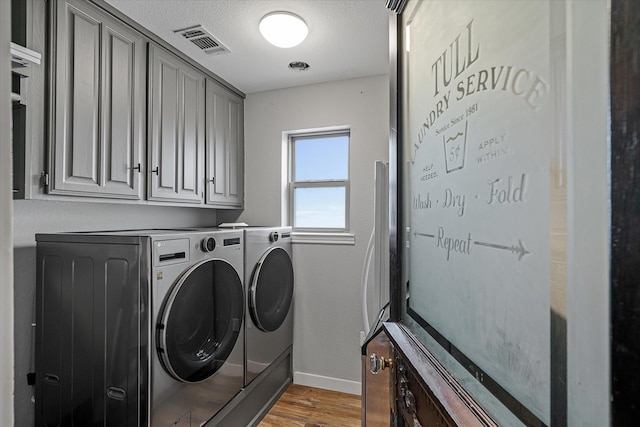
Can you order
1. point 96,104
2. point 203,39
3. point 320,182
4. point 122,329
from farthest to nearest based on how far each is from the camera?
1. point 320,182
2. point 203,39
3. point 96,104
4. point 122,329

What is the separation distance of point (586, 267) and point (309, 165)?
271 centimetres

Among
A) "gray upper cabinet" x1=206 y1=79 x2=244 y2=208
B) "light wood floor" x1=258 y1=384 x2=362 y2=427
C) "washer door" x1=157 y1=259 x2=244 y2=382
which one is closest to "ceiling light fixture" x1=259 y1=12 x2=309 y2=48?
"gray upper cabinet" x1=206 y1=79 x2=244 y2=208

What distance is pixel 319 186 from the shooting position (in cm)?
286

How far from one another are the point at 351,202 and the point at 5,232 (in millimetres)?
2287

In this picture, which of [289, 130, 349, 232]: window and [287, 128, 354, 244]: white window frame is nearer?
[287, 128, 354, 244]: white window frame

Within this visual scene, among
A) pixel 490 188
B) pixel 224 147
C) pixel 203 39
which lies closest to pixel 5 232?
pixel 490 188

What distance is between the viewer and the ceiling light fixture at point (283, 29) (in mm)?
1747

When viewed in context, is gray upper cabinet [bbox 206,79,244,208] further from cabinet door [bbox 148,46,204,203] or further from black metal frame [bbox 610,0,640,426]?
black metal frame [bbox 610,0,640,426]

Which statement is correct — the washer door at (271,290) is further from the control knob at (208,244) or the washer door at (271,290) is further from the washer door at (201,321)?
the control knob at (208,244)

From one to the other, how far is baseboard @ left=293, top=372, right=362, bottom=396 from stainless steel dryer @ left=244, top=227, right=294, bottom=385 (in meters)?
0.27

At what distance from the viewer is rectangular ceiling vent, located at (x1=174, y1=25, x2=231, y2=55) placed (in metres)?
1.88

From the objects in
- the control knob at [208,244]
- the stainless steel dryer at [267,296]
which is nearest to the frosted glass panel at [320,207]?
the stainless steel dryer at [267,296]

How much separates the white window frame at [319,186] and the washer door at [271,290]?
29 centimetres

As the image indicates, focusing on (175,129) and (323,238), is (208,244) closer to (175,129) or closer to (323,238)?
(175,129)
